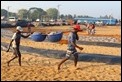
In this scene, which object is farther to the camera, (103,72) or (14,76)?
(103,72)

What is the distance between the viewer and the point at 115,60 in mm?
12891

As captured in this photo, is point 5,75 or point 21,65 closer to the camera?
point 5,75

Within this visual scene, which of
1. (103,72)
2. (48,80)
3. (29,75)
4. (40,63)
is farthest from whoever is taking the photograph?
(40,63)

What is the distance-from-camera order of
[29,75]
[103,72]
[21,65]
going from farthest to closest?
[21,65] < [103,72] < [29,75]

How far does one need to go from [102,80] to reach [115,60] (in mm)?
3931

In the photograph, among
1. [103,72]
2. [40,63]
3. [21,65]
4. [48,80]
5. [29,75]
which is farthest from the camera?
[40,63]

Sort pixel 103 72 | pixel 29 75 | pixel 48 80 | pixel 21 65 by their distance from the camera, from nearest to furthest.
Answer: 1. pixel 48 80
2. pixel 29 75
3. pixel 103 72
4. pixel 21 65

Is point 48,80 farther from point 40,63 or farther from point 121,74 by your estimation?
point 40,63

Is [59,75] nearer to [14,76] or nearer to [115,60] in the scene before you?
[14,76]

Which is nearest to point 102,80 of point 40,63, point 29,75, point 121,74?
point 121,74

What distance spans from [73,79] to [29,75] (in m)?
1.33

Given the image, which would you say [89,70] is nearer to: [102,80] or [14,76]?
[102,80]

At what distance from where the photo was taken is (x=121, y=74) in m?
10.1

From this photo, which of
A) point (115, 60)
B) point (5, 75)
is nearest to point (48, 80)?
point (5, 75)
